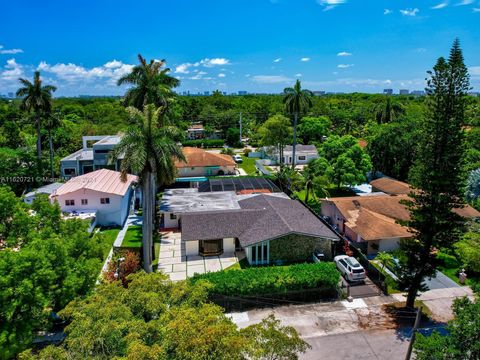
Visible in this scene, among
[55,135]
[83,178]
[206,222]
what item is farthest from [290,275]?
[55,135]

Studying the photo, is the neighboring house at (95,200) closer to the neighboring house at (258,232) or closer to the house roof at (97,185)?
the house roof at (97,185)

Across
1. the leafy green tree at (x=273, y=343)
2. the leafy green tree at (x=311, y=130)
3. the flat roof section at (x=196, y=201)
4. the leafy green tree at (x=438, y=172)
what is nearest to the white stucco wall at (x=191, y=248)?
the flat roof section at (x=196, y=201)

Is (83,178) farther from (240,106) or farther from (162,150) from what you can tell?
(240,106)

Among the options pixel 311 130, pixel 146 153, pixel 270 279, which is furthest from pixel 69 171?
pixel 311 130

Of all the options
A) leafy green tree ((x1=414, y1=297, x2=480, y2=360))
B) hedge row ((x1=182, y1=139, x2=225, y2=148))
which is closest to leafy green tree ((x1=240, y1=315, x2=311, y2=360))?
leafy green tree ((x1=414, y1=297, x2=480, y2=360))

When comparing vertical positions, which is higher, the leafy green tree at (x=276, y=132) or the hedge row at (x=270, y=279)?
the leafy green tree at (x=276, y=132)

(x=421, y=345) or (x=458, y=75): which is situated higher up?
(x=458, y=75)

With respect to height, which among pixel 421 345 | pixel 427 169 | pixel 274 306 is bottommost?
pixel 274 306
